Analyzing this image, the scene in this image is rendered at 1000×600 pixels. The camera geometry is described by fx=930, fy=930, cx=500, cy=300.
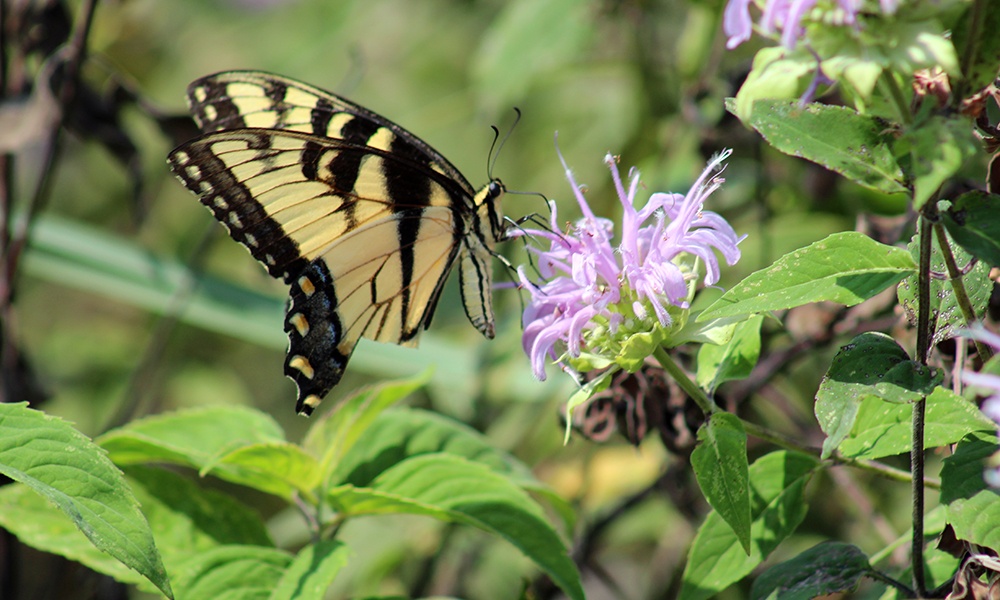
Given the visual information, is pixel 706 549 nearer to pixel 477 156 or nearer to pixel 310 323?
pixel 310 323

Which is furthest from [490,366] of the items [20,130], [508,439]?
[20,130]

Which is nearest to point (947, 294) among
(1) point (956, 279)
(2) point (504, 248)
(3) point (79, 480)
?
(1) point (956, 279)

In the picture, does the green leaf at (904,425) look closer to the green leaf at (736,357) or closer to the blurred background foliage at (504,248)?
the green leaf at (736,357)

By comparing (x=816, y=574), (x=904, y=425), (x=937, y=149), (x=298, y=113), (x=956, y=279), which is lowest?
(x=816, y=574)

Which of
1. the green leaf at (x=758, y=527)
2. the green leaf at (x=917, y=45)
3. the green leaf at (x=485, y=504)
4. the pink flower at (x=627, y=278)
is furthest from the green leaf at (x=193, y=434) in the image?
the green leaf at (x=917, y=45)

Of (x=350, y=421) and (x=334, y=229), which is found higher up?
(x=334, y=229)

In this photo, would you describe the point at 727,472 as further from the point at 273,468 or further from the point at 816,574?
the point at 273,468
